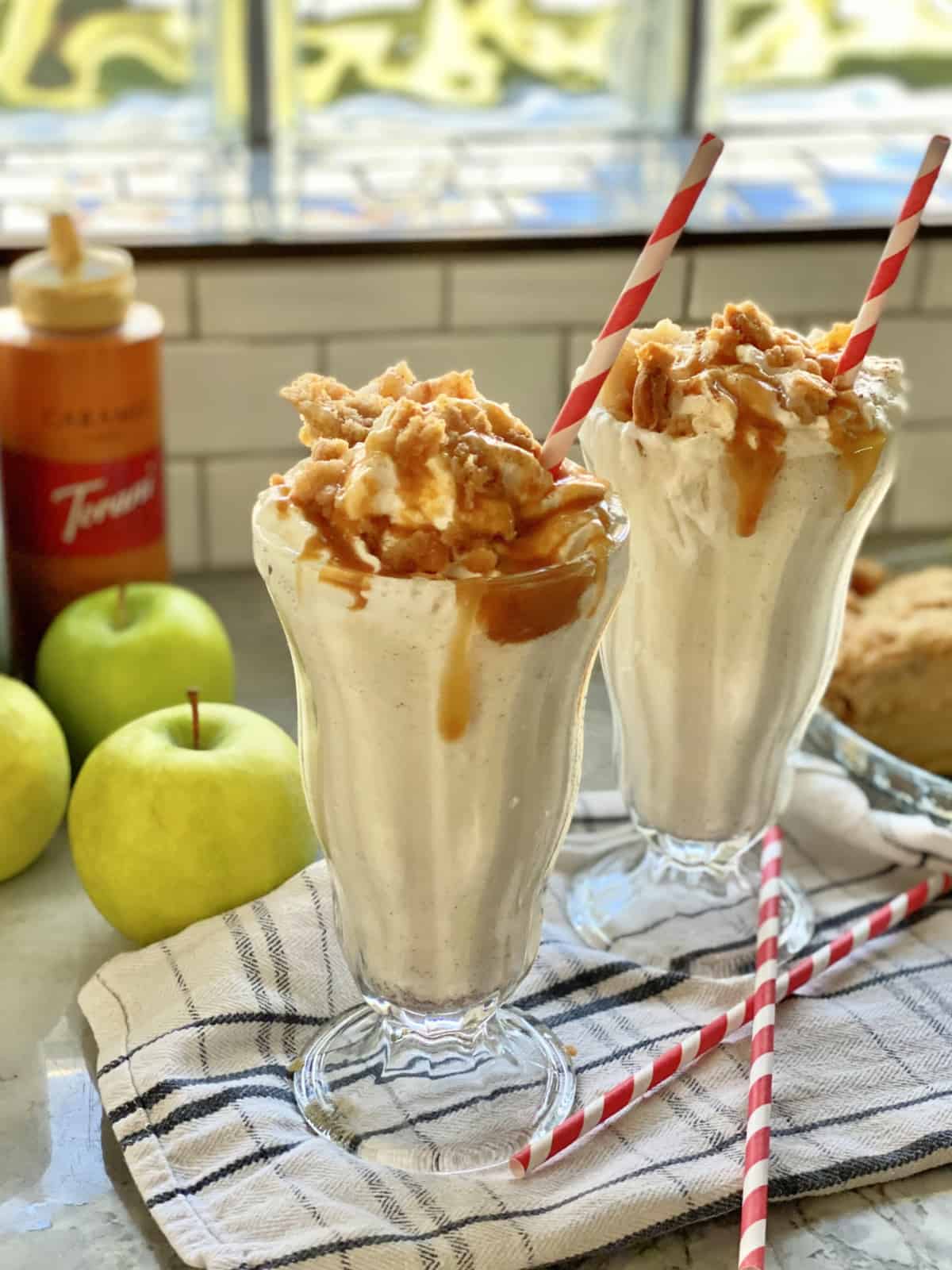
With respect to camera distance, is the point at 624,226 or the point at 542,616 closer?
the point at 542,616

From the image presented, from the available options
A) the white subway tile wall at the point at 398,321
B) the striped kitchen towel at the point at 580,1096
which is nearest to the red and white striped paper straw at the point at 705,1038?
the striped kitchen towel at the point at 580,1096

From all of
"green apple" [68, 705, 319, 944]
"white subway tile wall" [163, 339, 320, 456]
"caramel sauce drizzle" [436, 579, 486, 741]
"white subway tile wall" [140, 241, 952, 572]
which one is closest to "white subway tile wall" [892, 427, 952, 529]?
"white subway tile wall" [140, 241, 952, 572]

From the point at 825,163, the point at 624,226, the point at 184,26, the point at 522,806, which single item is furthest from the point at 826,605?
the point at 184,26

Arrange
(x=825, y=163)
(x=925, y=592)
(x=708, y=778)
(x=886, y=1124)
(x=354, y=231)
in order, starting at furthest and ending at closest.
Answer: (x=825, y=163)
(x=354, y=231)
(x=925, y=592)
(x=708, y=778)
(x=886, y=1124)

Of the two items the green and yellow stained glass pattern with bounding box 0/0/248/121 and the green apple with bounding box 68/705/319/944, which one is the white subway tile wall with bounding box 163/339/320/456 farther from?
the green apple with bounding box 68/705/319/944

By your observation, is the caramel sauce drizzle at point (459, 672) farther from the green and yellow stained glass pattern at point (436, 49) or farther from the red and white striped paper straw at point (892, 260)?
the green and yellow stained glass pattern at point (436, 49)

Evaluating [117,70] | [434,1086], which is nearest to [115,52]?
[117,70]

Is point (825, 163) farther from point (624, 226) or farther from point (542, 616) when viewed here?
point (542, 616)
